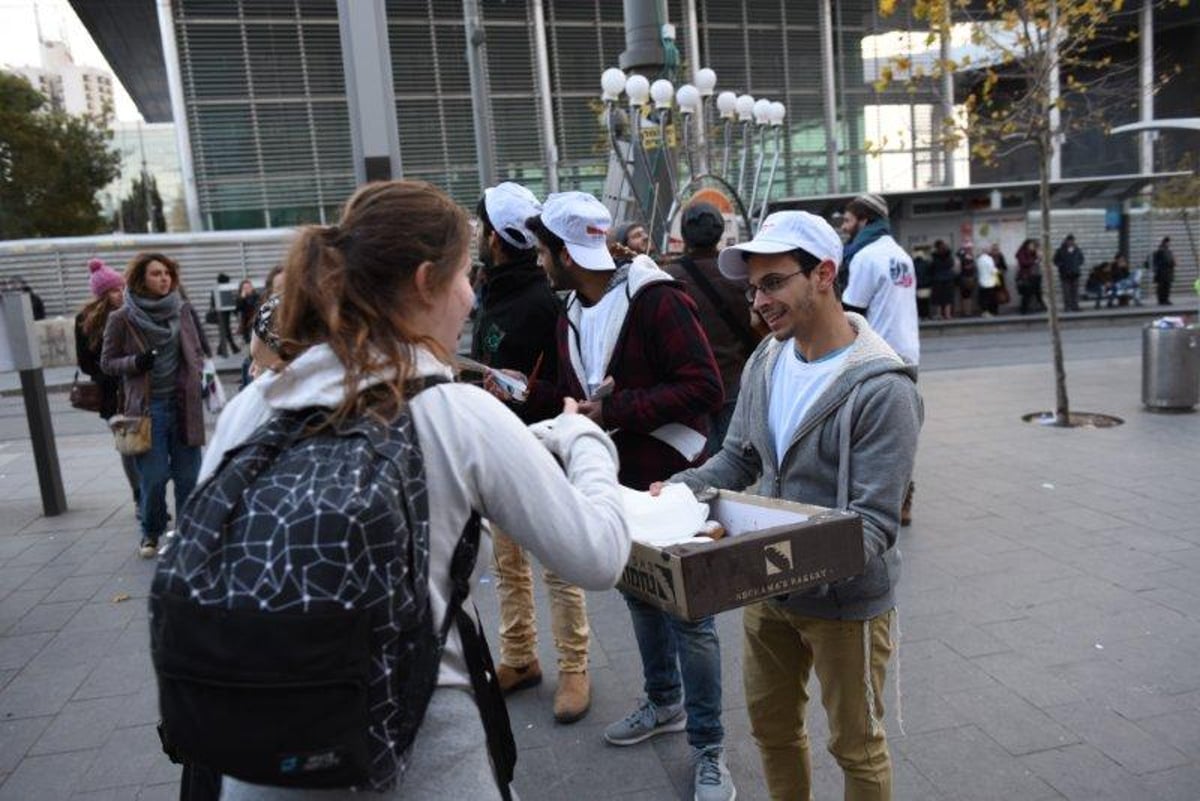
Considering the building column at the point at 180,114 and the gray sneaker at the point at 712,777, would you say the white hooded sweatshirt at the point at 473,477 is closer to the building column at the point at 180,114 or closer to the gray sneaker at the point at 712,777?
the gray sneaker at the point at 712,777

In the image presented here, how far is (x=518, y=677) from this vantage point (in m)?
4.07

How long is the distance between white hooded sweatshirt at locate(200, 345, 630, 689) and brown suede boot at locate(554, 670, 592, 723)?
2.35 m

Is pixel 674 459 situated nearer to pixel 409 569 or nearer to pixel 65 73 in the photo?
pixel 409 569

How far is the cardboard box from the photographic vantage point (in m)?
1.85

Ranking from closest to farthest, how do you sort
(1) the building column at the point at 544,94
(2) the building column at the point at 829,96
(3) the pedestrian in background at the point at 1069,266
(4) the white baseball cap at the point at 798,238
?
(4) the white baseball cap at the point at 798,238 < (3) the pedestrian in background at the point at 1069,266 < (1) the building column at the point at 544,94 < (2) the building column at the point at 829,96

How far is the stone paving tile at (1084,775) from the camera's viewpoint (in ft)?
10.0

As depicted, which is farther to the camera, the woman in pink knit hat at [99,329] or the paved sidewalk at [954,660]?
the woman in pink knit hat at [99,329]

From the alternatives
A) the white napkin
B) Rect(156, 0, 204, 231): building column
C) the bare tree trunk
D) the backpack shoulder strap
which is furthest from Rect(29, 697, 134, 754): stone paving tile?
Rect(156, 0, 204, 231): building column

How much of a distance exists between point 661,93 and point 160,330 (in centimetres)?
670

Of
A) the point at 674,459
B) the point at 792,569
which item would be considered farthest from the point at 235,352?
the point at 792,569

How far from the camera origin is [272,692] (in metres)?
1.24

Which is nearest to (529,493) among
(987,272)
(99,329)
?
(99,329)

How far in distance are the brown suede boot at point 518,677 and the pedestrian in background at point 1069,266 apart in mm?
22575

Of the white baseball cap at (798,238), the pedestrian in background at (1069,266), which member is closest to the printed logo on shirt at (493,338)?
the white baseball cap at (798,238)
